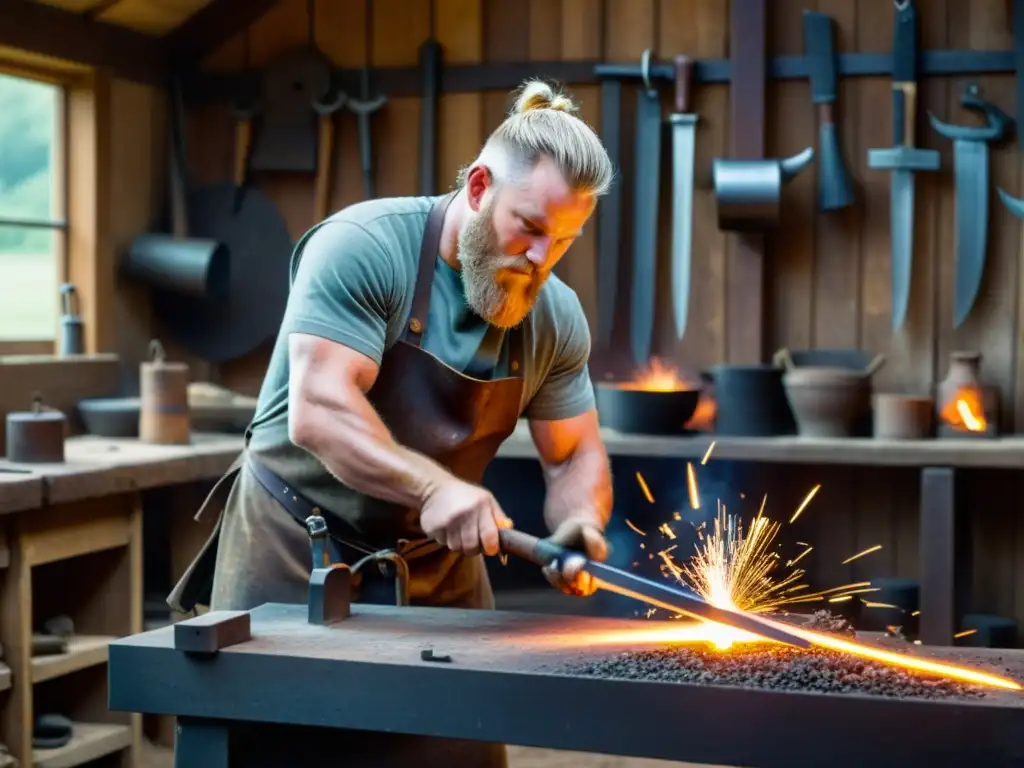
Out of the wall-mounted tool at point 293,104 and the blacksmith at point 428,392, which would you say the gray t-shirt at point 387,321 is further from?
the wall-mounted tool at point 293,104

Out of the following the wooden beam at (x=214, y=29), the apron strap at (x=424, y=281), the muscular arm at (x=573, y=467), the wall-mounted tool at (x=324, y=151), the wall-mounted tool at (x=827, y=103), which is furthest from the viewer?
the wooden beam at (x=214, y=29)

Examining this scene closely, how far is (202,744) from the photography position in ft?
7.45

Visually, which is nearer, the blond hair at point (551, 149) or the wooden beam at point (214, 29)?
the blond hair at point (551, 149)

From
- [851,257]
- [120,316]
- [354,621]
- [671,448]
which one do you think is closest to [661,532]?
[671,448]

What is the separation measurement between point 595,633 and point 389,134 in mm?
3070

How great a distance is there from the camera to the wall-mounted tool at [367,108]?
16.6 feet

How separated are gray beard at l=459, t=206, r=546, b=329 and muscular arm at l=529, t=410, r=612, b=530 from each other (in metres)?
0.41

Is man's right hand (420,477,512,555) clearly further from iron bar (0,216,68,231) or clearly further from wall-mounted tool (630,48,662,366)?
iron bar (0,216,68,231)

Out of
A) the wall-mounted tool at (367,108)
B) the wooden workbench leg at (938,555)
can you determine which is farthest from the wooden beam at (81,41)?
the wooden workbench leg at (938,555)

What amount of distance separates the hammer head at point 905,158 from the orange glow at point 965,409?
76cm

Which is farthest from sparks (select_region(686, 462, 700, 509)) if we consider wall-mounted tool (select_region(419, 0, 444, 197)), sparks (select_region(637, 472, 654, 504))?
wall-mounted tool (select_region(419, 0, 444, 197))

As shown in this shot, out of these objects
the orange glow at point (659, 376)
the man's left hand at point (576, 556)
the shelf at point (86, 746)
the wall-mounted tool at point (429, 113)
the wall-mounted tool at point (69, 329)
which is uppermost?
the wall-mounted tool at point (429, 113)

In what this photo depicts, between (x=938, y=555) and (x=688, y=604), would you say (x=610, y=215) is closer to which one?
(x=938, y=555)

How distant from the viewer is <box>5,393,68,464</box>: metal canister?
3844mm
